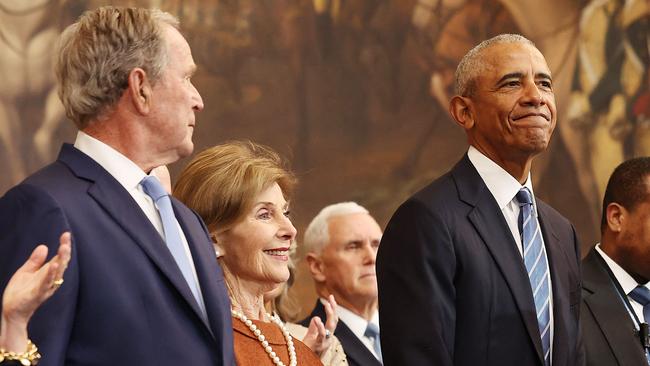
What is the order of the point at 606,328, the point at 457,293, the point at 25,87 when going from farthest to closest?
the point at 25,87 → the point at 606,328 → the point at 457,293

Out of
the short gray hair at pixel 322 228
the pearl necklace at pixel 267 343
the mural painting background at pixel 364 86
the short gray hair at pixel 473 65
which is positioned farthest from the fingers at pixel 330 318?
the mural painting background at pixel 364 86

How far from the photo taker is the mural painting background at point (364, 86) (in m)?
8.91

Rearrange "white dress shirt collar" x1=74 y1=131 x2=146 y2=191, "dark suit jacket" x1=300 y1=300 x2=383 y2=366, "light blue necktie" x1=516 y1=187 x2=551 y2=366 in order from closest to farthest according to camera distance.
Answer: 1. "white dress shirt collar" x1=74 y1=131 x2=146 y2=191
2. "light blue necktie" x1=516 y1=187 x2=551 y2=366
3. "dark suit jacket" x1=300 y1=300 x2=383 y2=366

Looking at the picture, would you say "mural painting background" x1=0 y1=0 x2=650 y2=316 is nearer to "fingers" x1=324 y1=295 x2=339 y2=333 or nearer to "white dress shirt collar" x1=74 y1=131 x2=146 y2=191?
"fingers" x1=324 y1=295 x2=339 y2=333

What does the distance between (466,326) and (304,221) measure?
5.97 meters

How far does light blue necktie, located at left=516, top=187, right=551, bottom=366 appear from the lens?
3812 mm

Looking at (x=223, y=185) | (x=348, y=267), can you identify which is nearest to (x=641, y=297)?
(x=348, y=267)

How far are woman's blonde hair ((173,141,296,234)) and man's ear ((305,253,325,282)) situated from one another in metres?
2.48

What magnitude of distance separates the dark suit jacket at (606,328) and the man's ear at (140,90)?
2.51 m

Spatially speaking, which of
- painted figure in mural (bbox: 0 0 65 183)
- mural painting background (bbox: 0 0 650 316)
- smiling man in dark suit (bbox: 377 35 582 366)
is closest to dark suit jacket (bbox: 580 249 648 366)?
smiling man in dark suit (bbox: 377 35 582 366)

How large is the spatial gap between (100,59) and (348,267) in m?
3.60

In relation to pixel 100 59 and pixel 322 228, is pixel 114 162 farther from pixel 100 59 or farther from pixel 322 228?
pixel 322 228

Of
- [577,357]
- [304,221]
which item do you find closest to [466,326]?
[577,357]

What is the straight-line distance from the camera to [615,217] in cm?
540
